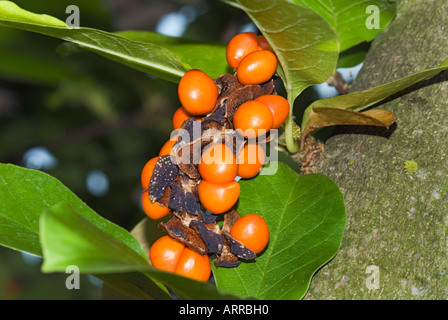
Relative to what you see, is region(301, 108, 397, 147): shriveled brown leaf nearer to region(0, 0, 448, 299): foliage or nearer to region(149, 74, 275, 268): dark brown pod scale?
region(0, 0, 448, 299): foliage

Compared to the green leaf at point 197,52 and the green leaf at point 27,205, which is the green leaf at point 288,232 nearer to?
the green leaf at point 27,205

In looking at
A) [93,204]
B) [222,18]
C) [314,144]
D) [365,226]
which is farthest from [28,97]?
[365,226]

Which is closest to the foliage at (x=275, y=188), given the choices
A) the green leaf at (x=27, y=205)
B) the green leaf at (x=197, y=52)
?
the green leaf at (x=27, y=205)

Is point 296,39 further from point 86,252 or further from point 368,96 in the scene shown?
point 86,252
